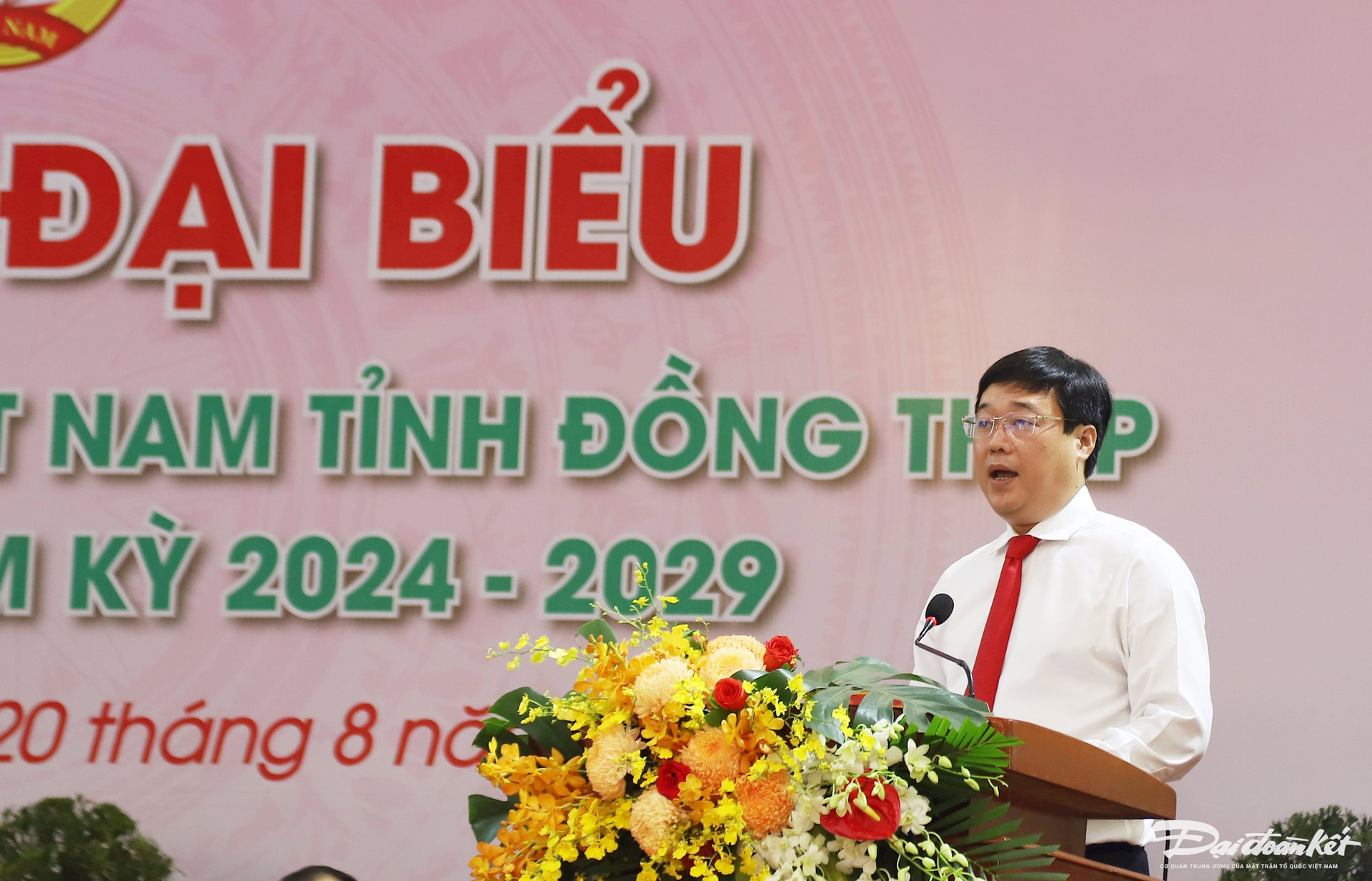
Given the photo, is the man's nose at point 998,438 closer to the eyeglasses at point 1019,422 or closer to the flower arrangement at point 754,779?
the eyeglasses at point 1019,422

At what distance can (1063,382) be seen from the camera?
2.53m

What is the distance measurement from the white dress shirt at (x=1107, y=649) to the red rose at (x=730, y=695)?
91 centimetres

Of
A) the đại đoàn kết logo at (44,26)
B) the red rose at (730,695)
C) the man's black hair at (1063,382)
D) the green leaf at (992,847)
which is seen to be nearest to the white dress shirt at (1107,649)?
the man's black hair at (1063,382)

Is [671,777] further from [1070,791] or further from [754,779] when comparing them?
[1070,791]

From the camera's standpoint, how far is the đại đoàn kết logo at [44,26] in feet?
14.0

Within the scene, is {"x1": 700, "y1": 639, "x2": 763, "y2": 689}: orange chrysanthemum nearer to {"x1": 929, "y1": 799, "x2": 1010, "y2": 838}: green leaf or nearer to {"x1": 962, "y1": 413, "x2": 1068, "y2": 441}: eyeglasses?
{"x1": 929, "y1": 799, "x2": 1010, "y2": 838}: green leaf

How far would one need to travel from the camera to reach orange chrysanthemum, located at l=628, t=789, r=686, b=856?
4.52 feet

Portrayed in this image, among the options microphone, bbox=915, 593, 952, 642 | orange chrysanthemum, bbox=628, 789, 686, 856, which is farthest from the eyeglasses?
orange chrysanthemum, bbox=628, 789, 686, 856

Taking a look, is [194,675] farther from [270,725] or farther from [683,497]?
[683,497]

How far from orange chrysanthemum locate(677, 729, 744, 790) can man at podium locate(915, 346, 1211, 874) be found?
3.00 feet

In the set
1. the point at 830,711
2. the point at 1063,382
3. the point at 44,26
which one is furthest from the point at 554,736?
the point at 44,26

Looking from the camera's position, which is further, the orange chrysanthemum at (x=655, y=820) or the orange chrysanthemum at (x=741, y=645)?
the orange chrysanthemum at (x=741, y=645)

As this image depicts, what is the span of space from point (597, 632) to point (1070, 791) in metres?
0.53

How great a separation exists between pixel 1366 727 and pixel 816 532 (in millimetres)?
1370
